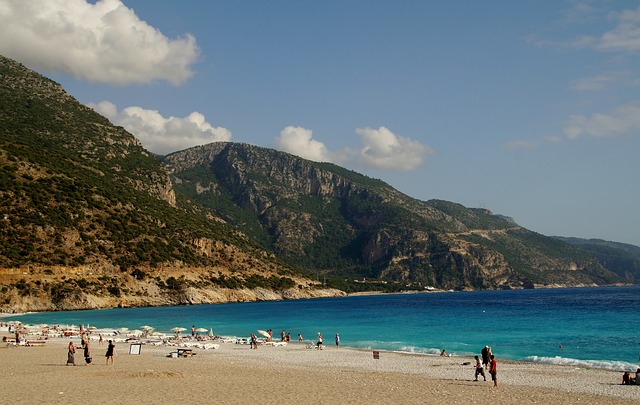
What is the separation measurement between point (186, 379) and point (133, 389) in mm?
3828

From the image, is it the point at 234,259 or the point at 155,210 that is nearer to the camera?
the point at 155,210

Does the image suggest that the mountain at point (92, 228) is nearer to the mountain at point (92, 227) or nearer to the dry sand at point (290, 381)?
the mountain at point (92, 227)

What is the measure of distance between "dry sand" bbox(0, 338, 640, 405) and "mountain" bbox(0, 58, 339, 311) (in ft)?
184

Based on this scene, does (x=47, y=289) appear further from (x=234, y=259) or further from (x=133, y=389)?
(x=133, y=389)

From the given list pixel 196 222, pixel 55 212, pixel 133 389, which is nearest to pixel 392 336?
pixel 133 389

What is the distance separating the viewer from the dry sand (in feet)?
68.5

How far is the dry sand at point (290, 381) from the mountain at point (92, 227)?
184 feet

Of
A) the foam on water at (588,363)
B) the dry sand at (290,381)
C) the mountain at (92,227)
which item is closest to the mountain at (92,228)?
the mountain at (92,227)

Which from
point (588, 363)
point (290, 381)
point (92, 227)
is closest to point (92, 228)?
point (92, 227)

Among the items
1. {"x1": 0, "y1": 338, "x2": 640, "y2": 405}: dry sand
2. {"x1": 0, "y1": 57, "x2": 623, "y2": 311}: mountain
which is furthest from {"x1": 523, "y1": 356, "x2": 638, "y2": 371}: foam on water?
{"x1": 0, "y1": 57, "x2": 623, "y2": 311}: mountain

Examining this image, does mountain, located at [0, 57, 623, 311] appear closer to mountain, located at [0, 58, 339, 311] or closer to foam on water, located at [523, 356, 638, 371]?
mountain, located at [0, 58, 339, 311]

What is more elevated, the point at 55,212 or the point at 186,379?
the point at 55,212

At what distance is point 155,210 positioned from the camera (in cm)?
13125

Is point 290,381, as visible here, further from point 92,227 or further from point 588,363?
point 92,227
